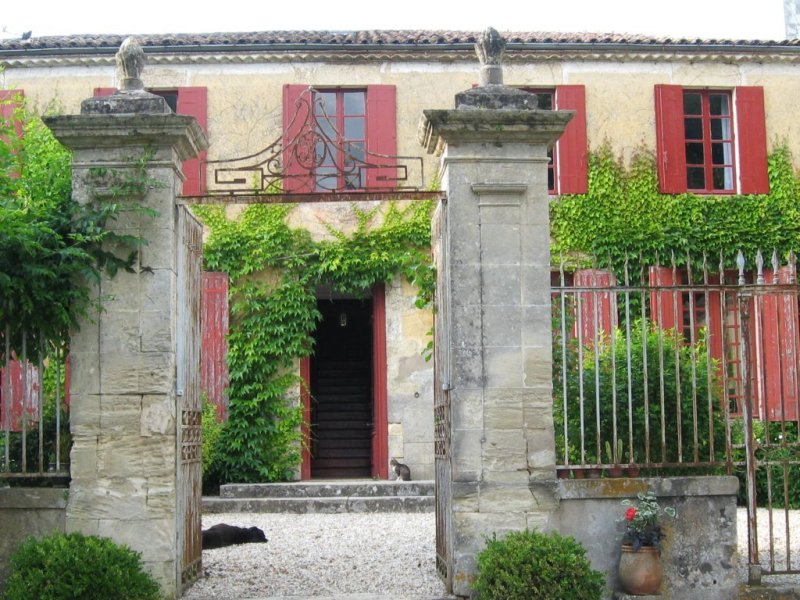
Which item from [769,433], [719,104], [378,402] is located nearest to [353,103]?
[378,402]

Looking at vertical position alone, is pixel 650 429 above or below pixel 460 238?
below

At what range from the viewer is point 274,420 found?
13.7 meters

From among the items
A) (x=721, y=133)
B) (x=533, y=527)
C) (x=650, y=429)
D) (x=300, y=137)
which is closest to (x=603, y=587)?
(x=533, y=527)

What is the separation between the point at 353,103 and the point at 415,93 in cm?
83

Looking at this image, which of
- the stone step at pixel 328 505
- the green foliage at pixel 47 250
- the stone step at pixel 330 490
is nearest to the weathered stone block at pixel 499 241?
the green foliage at pixel 47 250

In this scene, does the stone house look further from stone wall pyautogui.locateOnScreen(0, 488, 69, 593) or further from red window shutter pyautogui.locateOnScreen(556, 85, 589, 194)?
stone wall pyautogui.locateOnScreen(0, 488, 69, 593)

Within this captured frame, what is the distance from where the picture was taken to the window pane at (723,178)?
14.5m

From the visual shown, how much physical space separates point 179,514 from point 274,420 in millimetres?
7042

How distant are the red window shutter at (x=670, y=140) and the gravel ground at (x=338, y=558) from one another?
4539 mm

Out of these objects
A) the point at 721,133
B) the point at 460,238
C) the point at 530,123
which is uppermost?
the point at 721,133

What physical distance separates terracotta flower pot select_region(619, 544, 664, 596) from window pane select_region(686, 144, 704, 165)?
899 cm

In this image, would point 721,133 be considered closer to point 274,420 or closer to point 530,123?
point 274,420

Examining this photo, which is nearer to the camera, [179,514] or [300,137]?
[179,514]

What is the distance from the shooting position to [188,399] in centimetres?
712
